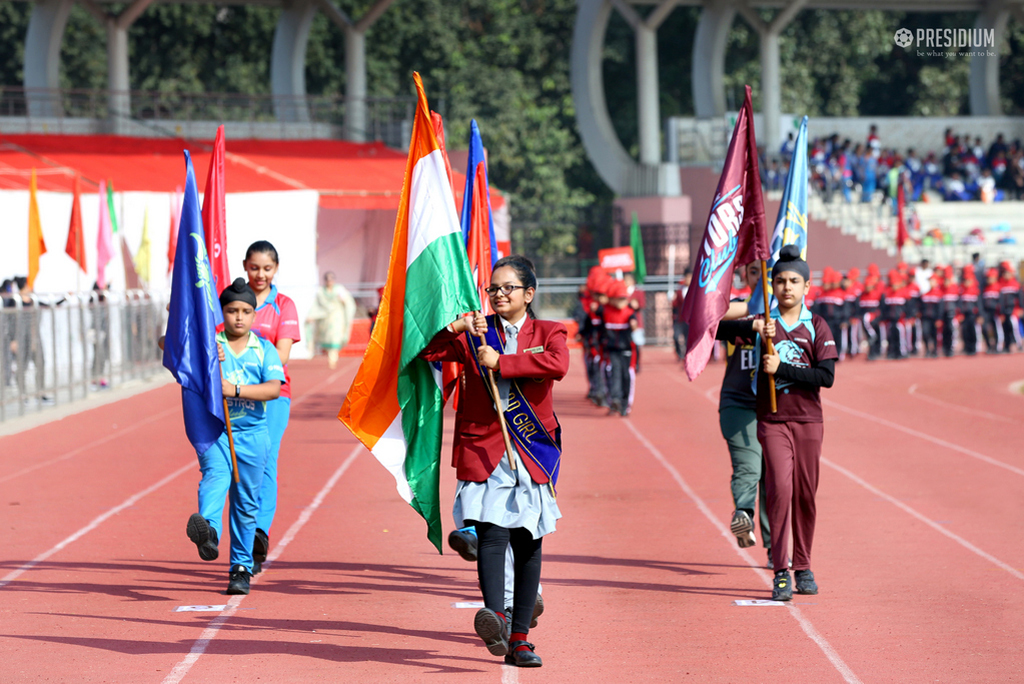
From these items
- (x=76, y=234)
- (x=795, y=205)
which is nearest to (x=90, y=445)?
(x=76, y=234)

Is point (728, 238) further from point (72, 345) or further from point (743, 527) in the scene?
point (72, 345)

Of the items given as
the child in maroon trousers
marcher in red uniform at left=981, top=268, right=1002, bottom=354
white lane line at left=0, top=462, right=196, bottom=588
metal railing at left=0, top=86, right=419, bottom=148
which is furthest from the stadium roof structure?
the child in maroon trousers

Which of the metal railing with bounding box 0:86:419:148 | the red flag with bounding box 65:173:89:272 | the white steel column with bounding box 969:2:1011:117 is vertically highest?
the white steel column with bounding box 969:2:1011:117

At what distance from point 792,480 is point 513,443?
2122mm

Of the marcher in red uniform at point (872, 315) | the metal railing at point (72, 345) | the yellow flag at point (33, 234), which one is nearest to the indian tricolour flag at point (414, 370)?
the metal railing at point (72, 345)

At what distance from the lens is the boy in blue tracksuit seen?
24.6 ft

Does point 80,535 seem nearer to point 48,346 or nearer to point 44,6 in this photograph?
point 48,346

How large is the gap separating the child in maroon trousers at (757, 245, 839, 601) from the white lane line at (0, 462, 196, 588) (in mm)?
4353

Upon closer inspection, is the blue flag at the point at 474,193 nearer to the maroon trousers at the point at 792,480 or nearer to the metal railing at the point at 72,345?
the maroon trousers at the point at 792,480

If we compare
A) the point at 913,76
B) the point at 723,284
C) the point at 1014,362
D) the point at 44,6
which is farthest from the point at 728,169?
the point at 913,76

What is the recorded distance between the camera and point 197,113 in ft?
133

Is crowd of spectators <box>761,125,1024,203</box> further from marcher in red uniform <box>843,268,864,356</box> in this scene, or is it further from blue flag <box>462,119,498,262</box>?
blue flag <box>462,119,498,262</box>

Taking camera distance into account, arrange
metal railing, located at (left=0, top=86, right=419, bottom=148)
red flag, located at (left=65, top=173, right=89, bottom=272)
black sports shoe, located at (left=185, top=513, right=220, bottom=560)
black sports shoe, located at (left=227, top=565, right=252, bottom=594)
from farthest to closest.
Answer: metal railing, located at (left=0, top=86, right=419, bottom=148) < red flag, located at (left=65, top=173, right=89, bottom=272) < black sports shoe, located at (left=227, top=565, right=252, bottom=594) < black sports shoe, located at (left=185, top=513, right=220, bottom=560)

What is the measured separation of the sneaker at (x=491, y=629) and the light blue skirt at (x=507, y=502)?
41 centimetres
